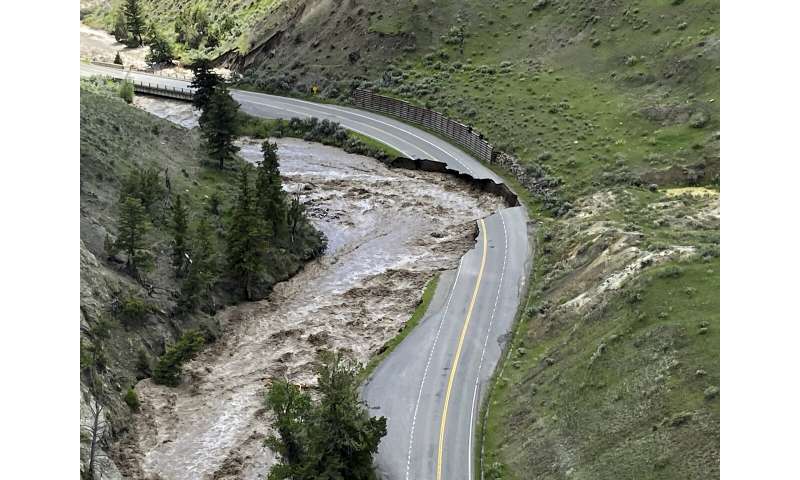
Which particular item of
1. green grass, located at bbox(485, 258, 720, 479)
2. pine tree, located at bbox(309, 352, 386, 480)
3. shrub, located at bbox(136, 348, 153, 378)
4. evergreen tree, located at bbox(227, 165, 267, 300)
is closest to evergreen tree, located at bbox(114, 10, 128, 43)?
evergreen tree, located at bbox(227, 165, 267, 300)

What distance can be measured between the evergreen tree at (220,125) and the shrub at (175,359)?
24965mm

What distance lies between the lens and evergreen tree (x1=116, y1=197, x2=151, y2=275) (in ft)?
172

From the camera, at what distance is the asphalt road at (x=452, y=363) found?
43.3 m

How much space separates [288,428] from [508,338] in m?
18.2

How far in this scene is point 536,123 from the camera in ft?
273

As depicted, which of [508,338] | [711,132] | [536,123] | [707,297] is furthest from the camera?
[536,123]

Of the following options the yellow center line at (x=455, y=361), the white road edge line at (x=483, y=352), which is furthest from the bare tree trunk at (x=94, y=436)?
the white road edge line at (x=483, y=352)

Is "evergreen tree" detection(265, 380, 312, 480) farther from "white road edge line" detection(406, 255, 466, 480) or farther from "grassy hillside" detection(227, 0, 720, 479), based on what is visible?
"grassy hillside" detection(227, 0, 720, 479)

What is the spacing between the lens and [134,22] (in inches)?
5236

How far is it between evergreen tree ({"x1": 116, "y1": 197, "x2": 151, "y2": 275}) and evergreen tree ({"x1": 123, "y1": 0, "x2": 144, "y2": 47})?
8672 cm

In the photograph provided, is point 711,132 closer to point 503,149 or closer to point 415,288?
point 503,149

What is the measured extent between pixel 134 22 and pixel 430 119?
2529 inches

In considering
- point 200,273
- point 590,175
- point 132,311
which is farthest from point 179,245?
→ point 590,175

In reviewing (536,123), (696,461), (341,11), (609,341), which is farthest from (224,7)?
(696,461)
